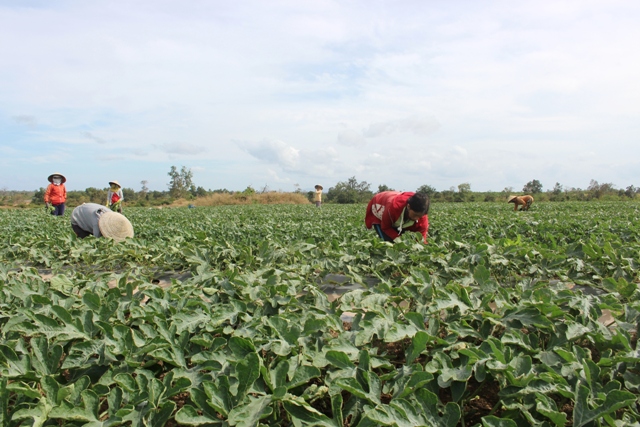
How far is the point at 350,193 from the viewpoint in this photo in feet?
137

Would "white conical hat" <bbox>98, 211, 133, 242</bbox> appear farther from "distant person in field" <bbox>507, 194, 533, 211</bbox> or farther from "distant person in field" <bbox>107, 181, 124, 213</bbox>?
"distant person in field" <bbox>507, 194, 533, 211</bbox>

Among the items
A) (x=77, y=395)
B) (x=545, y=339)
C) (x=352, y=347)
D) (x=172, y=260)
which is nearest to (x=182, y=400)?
(x=77, y=395)

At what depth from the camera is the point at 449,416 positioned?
1.41 meters

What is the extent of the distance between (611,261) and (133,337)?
12.3 ft

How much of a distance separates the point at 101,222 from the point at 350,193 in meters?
36.3

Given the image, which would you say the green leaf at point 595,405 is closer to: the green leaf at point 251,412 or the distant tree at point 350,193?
the green leaf at point 251,412

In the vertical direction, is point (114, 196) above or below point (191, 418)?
above

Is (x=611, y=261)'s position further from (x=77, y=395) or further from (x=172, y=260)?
(x=172, y=260)

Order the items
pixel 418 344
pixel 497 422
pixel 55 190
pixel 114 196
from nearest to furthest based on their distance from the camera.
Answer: pixel 497 422 → pixel 418 344 → pixel 114 196 → pixel 55 190

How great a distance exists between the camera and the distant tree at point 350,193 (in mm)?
41625

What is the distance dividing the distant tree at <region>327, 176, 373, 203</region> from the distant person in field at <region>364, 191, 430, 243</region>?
3559cm

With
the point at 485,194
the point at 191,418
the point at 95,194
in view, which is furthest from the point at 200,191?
the point at 191,418

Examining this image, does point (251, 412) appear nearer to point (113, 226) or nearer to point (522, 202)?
point (113, 226)

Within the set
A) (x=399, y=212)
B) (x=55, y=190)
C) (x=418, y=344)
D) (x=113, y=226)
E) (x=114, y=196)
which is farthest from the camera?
(x=55, y=190)
